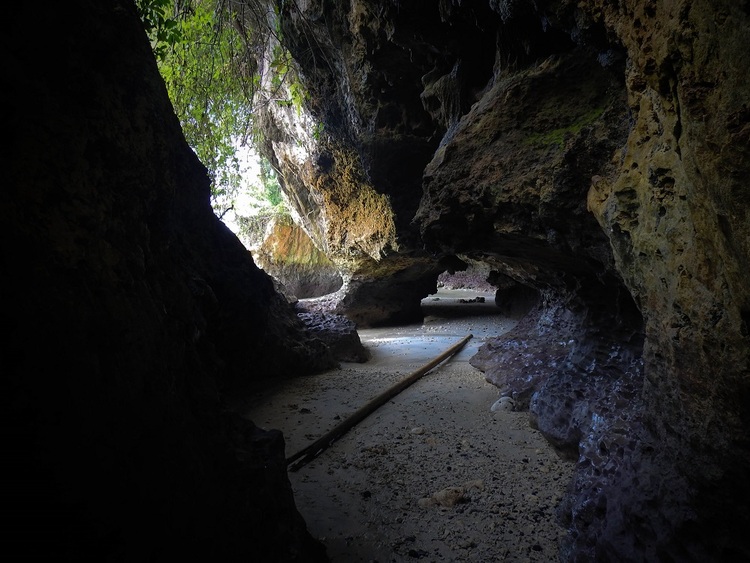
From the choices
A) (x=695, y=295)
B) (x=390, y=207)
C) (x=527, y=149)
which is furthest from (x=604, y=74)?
(x=390, y=207)

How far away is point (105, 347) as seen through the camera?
137cm

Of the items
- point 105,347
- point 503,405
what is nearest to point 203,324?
point 105,347

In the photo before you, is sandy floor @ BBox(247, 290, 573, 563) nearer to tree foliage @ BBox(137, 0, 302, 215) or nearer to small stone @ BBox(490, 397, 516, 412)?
small stone @ BBox(490, 397, 516, 412)

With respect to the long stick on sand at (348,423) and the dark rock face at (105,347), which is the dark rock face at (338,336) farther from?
the dark rock face at (105,347)

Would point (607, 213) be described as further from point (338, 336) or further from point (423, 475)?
point (338, 336)

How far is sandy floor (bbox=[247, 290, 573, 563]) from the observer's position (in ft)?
7.66

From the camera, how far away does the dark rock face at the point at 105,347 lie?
118 cm

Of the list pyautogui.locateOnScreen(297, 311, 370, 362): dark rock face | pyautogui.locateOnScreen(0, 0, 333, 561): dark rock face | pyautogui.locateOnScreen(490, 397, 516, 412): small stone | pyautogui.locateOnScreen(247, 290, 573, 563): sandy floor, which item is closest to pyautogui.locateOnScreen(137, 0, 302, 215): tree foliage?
pyautogui.locateOnScreen(297, 311, 370, 362): dark rock face

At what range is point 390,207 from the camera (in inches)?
363

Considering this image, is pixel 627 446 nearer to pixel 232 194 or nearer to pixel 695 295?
pixel 695 295

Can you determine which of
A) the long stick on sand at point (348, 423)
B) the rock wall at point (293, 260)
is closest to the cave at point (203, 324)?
the long stick on sand at point (348, 423)

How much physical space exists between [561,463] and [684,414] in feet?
4.91

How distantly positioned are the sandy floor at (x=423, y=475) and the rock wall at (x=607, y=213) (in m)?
0.26

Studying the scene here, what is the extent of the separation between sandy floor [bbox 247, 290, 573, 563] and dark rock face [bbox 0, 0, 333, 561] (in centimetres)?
55
